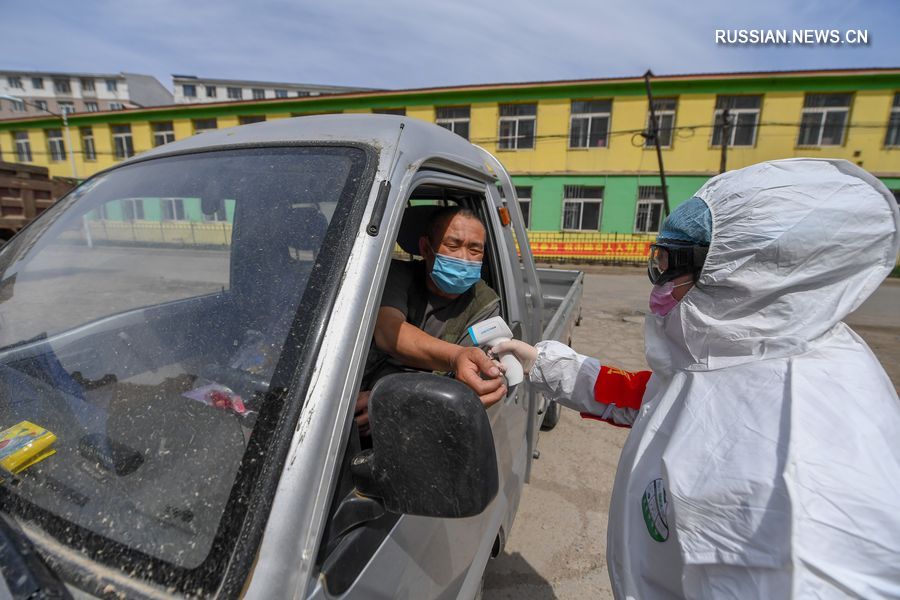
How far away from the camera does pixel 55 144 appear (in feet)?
73.5

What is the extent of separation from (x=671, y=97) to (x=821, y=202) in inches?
737

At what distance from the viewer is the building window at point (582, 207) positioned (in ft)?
58.2

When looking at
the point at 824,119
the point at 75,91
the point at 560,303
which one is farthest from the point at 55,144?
the point at 75,91

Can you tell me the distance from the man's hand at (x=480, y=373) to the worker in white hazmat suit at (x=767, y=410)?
415 mm

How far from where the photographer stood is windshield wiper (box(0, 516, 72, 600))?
699 mm

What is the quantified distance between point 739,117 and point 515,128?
848 centimetres

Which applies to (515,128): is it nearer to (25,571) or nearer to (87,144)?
(25,571)

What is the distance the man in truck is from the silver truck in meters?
0.35

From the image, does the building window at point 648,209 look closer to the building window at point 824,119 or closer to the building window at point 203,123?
the building window at point 824,119

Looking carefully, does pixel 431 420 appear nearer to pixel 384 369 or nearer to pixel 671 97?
pixel 384 369

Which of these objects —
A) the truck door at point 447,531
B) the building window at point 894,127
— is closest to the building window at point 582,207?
the building window at point 894,127

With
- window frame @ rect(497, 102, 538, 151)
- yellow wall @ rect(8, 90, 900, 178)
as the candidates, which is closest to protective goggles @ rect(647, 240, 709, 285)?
yellow wall @ rect(8, 90, 900, 178)

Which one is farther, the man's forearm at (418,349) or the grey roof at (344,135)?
A: the man's forearm at (418,349)

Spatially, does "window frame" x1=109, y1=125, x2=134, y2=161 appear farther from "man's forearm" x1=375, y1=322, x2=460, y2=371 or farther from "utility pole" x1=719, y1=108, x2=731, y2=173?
"utility pole" x1=719, y1=108, x2=731, y2=173
